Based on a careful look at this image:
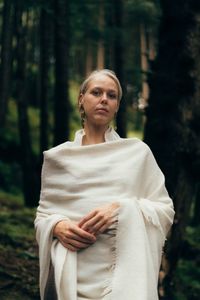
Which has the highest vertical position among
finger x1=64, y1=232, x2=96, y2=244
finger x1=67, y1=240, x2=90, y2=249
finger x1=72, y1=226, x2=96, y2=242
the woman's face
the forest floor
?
the woman's face

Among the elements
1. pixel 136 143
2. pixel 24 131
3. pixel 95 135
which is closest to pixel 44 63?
pixel 24 131

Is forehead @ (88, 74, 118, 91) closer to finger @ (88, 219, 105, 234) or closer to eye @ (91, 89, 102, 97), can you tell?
eye @ (91, 89, 102, 97)

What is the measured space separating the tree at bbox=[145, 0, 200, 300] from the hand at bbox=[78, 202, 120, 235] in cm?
285

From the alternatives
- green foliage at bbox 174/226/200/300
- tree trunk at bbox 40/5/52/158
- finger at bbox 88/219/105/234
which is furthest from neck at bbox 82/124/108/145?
tree trunk at bbox 40/5/52/158

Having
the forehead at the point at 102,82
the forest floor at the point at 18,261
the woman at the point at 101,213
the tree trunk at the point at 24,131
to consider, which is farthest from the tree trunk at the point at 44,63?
the woman at the point at 101,213

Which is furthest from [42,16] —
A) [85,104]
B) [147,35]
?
[147,35]

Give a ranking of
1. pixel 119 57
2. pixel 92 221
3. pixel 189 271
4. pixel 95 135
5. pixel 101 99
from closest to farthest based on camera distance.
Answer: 1. pixel 92 221
2. pixel 101 99
3. pixel 95 135
4. pixel 189 271
5. pixel 119 57

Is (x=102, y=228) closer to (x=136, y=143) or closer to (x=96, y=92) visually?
(x=136, y=143)

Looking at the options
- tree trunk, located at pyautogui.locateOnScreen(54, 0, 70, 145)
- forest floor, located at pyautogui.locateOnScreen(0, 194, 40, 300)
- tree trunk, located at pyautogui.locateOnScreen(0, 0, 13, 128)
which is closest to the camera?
forest floor, located at pyautogui.locateOnScreen(0, 194, 40, 300)

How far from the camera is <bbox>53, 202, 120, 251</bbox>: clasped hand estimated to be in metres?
2.87

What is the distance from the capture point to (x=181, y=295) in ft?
20.0

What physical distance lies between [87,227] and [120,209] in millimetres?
213

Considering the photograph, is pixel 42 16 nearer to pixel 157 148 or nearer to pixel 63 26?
pixel 63 26

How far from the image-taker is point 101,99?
3172mm
